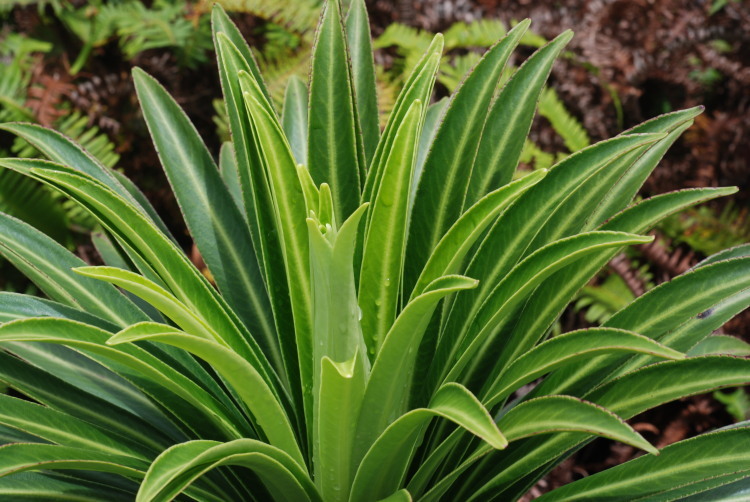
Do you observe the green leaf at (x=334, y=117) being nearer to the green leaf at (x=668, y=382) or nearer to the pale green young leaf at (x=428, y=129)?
the pale green young leaf at (x=428, y=129)

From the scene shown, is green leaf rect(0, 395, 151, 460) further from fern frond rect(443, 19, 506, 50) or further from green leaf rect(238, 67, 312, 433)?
fern frond rect(443, 19, 506, 50)

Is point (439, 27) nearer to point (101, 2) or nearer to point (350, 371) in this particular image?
point (101, 2)

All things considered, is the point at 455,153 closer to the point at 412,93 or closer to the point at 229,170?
the point at 412,93

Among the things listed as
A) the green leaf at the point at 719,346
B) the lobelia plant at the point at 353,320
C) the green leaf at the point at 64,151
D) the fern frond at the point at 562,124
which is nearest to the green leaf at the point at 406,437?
the lobelia plant at the point at 353,320

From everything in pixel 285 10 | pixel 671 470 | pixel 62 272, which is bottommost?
pixel 671 470

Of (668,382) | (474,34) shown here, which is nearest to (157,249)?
(668,382)

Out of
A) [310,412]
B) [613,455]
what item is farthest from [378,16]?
[310,412]
